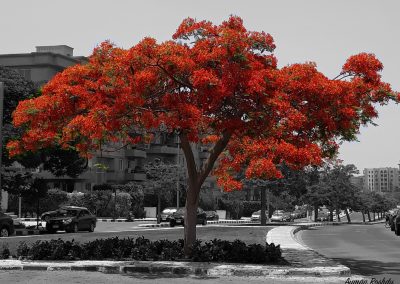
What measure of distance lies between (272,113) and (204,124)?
186 centimetres

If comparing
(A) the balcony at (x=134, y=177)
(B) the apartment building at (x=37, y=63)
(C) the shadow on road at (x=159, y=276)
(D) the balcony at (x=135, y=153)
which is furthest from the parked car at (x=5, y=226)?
(D) the balcony at (x=135, y=153)

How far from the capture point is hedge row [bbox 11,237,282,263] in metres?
16.5

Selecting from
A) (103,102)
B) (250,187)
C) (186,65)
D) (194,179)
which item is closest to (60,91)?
(103,102)

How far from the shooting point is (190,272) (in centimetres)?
1510

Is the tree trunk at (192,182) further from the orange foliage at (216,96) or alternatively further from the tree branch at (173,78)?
the tree branch at (173,78)

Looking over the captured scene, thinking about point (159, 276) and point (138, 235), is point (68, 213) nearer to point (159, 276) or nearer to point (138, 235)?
point (138, 235)

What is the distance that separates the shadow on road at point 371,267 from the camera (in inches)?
617

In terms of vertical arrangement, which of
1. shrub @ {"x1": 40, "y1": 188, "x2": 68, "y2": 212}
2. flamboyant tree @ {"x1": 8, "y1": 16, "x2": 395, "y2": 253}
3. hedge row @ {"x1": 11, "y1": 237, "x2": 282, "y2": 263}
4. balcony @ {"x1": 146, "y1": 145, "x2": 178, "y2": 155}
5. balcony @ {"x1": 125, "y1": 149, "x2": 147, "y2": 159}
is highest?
balcony @ {"x1": 146, "y1": 145, "x2": 178, "y2": 155}

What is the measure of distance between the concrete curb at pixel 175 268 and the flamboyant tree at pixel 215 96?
2.38 meters

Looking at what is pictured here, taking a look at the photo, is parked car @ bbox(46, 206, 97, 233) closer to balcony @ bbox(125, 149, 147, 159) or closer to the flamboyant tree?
the flamboyant tree

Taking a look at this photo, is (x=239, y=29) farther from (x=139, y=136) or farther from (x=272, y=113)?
(x=139, y=136)

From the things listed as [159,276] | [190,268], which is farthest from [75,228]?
[159,276]

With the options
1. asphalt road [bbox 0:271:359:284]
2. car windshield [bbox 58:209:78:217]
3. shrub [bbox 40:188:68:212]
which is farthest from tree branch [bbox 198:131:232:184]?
shrub [bbox 40:188:68:212]

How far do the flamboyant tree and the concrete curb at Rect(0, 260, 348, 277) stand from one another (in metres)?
2.38
